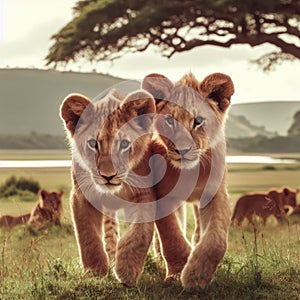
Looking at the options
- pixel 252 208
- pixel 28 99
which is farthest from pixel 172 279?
pixel 28 99

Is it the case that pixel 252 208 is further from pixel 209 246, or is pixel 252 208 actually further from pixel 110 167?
pixel 110 167

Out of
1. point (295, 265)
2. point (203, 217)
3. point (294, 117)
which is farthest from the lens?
point (294, 117)

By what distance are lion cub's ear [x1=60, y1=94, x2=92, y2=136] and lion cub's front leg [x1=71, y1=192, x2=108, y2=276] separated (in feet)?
1.38

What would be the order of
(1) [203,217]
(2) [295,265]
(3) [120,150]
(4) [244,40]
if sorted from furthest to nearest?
(4) [244,40] → (2) [295,265] → (1) [203,217] → (3) [120,150]

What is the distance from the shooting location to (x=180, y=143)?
376 cm

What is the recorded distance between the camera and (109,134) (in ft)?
12.4

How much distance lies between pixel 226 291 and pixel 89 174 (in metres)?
1.13

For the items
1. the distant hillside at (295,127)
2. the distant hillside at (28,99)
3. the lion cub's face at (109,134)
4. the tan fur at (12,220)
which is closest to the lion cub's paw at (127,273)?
the lion cub's face at (109,134)

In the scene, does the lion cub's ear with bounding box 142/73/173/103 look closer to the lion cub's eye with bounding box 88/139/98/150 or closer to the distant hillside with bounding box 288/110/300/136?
the lion cub's eye with bounding box 88/139/98/150

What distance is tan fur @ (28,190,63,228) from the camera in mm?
7125

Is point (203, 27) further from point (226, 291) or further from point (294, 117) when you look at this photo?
point (226, 291)

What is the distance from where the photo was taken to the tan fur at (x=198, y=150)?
380cm

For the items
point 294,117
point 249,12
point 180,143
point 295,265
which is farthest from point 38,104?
point 180,143

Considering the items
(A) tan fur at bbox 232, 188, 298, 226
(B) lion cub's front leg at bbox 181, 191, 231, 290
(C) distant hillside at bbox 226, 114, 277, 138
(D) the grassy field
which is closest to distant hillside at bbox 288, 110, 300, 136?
(C) distant hillside at bbox 226, 114, 277, 138
